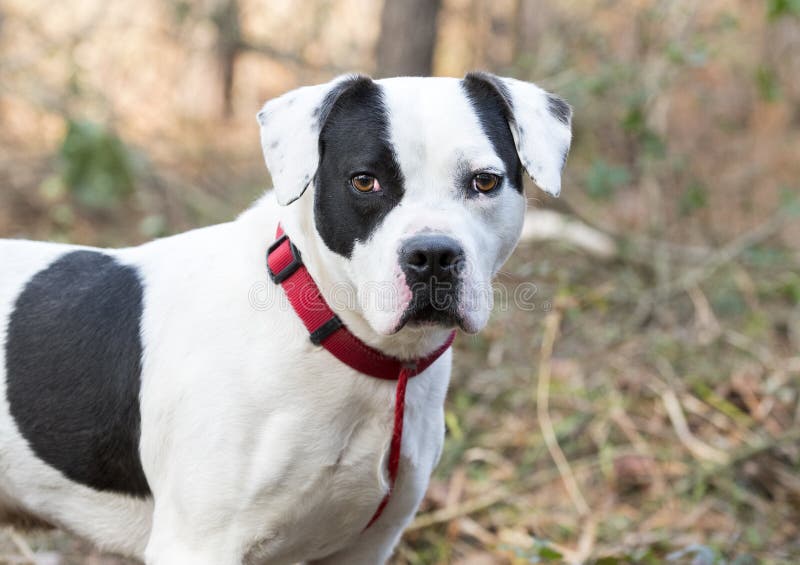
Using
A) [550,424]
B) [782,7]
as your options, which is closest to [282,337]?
[550,424]

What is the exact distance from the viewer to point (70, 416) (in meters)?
2.64

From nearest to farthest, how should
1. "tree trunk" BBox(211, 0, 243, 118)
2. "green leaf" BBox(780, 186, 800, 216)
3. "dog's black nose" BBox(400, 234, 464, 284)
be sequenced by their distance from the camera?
"dog's black nose" BBox(400, 234, 464, 284) → "green leaf" BBox(780, 186, 800, 216) → "tree trunk" BBox(211, 0, 243, 118)

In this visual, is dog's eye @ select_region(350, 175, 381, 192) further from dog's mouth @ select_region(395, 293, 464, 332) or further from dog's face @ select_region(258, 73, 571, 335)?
dog's mouth @ select_region(395, 293, 464, 332)

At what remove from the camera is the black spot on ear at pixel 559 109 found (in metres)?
2.60

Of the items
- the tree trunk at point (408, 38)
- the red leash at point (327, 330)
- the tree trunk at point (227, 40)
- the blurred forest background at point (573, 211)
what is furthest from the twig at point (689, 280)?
Answer: the tree trunk at point (227, 40)

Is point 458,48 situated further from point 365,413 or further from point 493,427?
point 365,413

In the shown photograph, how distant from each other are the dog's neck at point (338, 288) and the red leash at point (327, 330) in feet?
0.06

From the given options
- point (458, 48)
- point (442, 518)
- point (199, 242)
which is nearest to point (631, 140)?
point (458, 48)

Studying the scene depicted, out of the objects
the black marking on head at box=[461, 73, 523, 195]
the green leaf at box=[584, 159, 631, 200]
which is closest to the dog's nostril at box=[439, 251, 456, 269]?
the black marking on head at box=[461, 73, 523, 195]

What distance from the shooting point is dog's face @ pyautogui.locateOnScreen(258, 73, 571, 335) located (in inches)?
89.2

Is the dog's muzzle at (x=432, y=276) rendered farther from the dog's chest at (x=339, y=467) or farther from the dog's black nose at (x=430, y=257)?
the dog's chest at (x=339, y=467)

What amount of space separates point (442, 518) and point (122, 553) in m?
1.62

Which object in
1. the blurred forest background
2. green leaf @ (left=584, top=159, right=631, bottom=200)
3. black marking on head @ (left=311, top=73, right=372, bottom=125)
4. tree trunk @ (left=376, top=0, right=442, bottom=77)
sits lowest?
the blurred forest background

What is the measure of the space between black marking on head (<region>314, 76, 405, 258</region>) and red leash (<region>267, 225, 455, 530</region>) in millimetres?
142
